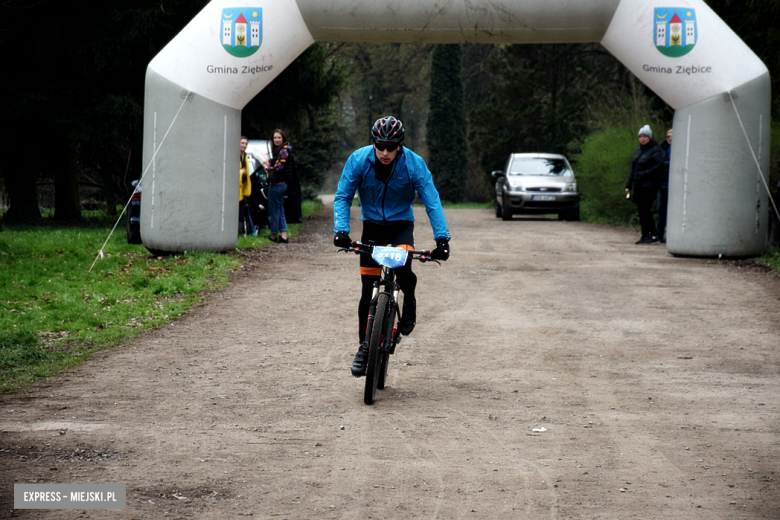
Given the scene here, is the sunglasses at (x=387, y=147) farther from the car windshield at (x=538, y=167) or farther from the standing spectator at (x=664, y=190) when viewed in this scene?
the car windshield at (x=538, y=167)

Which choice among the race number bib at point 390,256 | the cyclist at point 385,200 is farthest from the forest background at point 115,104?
the race number bib at point 390,256

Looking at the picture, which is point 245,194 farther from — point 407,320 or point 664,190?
point 407,320

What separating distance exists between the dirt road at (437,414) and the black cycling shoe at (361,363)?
0.63 feet

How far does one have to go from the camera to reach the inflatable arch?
1255 centimetres

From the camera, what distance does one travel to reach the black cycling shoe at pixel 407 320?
21.0ft

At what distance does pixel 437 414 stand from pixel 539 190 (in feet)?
62.4

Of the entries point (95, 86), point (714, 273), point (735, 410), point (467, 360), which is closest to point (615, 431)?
point (735, 410)

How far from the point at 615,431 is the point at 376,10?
29.0 ft

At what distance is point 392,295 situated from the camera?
6008 mm

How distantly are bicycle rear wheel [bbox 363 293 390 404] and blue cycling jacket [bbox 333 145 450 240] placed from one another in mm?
562

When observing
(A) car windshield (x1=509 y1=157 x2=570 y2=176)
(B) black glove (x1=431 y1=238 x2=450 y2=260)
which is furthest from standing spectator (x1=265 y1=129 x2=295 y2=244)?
(A) car windshield (x1=509 y1=157 x2=570 y2=176)

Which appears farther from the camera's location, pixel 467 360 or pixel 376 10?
pixel 376 10

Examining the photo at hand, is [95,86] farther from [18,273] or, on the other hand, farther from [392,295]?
[392,295]

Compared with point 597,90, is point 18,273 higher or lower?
lower
